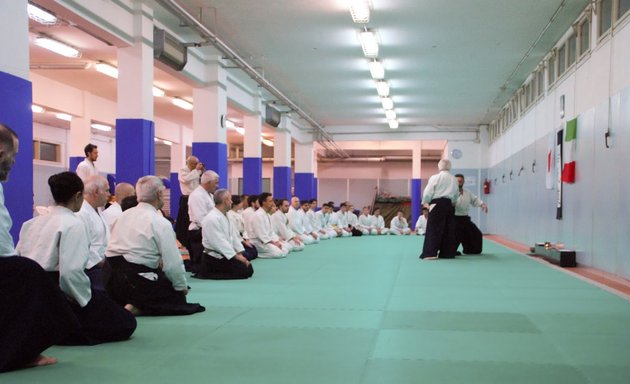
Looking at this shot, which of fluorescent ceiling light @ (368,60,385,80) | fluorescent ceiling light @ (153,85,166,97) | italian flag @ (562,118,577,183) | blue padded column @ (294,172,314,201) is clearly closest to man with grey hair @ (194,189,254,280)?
italian flag @ (562,118,577,183)

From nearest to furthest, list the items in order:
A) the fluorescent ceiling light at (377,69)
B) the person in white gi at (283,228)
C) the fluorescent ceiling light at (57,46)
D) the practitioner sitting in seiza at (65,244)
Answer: the practitioner sitting in seiza at (65,244) → the fluorescent ceiling light at (57,46) → the person in white gi at (283,228) → the fluorescent ceiling light at (377,69)

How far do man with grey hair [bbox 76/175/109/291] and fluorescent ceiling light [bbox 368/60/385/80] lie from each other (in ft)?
29.5

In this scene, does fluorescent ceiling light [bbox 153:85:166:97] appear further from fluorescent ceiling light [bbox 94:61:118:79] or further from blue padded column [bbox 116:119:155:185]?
blue padded column [bbox 116:119:155:185]

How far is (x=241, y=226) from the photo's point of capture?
10.8 meters

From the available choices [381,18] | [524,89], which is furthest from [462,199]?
[524,89]

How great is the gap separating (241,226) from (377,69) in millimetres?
5195

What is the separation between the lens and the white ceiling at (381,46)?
9.84 meters

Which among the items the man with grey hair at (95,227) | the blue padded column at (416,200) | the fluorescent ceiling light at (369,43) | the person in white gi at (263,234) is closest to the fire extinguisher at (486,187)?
the blue padded column at (416,200)

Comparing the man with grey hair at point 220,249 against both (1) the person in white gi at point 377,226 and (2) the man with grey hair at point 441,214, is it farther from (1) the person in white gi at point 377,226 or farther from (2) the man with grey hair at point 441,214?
(1) the person in white gi at point 377,226

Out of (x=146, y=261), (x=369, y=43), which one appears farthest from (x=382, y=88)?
(x=146, y=261)

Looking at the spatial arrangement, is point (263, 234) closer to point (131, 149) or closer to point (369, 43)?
point (131, 149)

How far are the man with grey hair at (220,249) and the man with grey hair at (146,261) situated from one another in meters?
2.51

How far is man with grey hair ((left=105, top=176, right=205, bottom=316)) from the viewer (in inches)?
192

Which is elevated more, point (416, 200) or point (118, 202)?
point (118, 202)
